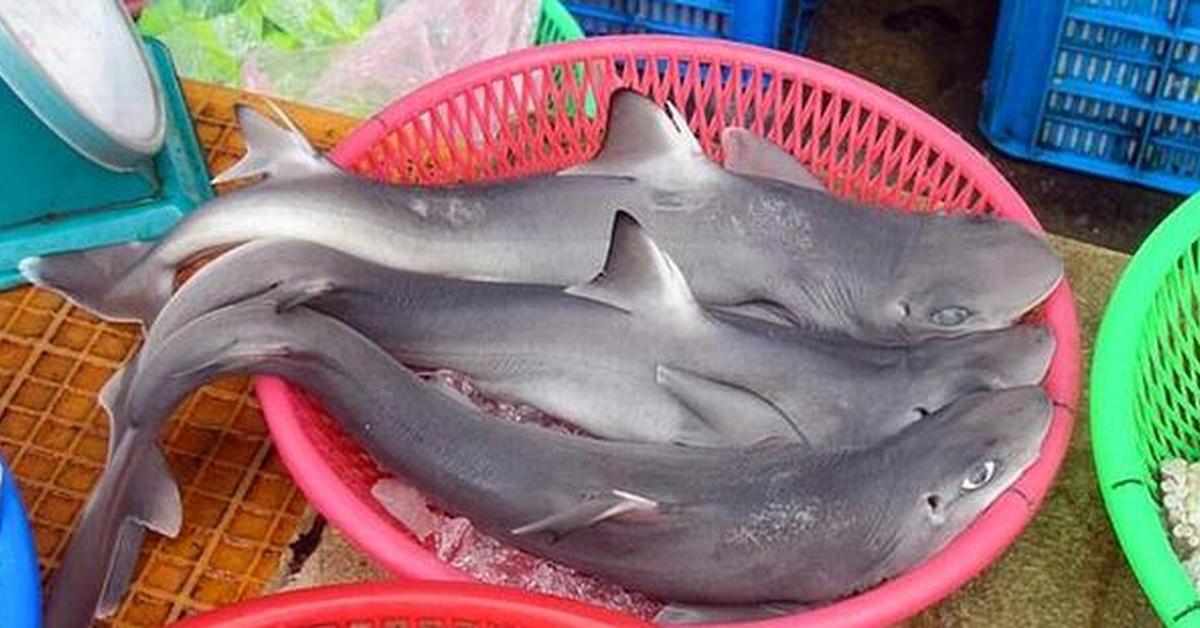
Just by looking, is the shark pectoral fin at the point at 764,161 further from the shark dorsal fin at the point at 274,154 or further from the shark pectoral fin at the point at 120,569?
the shark pectoral fin at the point at 120,569

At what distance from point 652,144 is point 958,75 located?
1.52m

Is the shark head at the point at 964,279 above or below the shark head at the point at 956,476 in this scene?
above

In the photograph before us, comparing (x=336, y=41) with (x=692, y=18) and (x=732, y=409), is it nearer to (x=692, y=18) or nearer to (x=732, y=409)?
(x=692, y=18)

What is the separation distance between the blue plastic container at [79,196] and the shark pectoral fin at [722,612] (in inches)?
34.4

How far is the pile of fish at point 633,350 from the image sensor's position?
1.40 meters

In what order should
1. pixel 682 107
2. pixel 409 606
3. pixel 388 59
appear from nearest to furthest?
pixel 409 606
pixel 682 107
pixel 388 59

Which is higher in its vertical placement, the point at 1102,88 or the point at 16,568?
the point at 1102,88

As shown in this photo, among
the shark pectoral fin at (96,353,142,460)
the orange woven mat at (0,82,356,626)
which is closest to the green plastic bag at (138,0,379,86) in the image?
the orange woven mat at (0,82,356,626)

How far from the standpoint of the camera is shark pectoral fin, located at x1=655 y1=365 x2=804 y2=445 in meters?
1.48

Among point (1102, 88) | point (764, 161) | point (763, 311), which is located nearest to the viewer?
point (763, 311)

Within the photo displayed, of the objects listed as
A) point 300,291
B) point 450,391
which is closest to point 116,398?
point 300,291

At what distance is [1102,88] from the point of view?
2.48 metres

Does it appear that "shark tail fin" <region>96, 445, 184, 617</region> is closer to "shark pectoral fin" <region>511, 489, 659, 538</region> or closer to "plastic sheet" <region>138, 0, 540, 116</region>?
"shark pectoral fin" <region>511, 489, 659, 538</region>

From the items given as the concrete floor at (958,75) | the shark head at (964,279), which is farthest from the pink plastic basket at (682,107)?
the concrete floor at (958,75)
